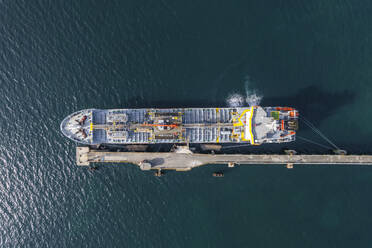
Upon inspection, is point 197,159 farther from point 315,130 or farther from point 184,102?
point 315,130

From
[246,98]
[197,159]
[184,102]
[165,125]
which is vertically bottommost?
[197,159]

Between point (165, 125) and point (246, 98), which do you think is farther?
point (246, 98)

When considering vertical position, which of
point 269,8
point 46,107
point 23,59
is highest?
point 269,8

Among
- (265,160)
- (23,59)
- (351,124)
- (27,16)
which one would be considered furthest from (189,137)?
(27,16)

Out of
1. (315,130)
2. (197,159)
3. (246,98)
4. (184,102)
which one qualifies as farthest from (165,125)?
(315,130)

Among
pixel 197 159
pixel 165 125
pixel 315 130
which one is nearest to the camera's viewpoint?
pixel 165 125

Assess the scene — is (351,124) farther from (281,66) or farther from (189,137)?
(189,137)

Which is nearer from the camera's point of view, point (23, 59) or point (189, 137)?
point (189, 137)
